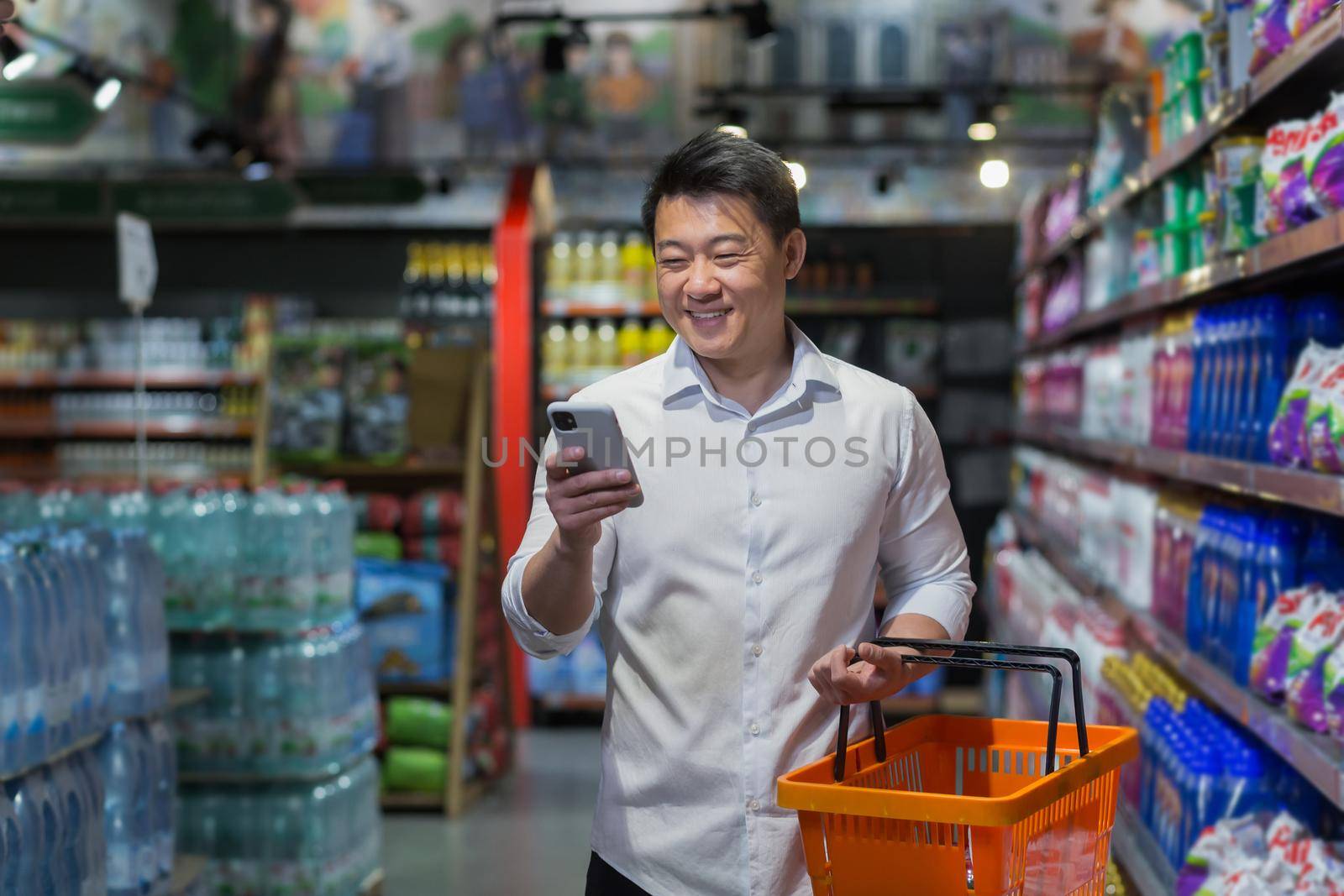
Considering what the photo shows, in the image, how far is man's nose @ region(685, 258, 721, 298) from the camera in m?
1.86

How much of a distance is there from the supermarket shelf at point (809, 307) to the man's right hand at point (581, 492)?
5.72 m

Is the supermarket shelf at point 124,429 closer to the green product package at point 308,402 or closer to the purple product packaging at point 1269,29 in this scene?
the green product package at point 308,402

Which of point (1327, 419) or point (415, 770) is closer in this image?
point (1327, 419)

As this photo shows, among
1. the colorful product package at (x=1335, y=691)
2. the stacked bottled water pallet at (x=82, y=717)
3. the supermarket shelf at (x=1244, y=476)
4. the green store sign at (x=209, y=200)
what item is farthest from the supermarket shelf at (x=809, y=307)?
the colorful product package at (x=1335, y=691)

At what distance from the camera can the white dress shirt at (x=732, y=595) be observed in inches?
75.1

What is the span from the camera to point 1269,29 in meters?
2.51

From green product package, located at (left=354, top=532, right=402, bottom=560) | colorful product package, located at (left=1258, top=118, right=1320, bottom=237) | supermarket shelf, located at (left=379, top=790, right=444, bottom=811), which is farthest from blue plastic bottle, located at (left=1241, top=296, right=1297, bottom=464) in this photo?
supermarket shelf, located at (left=379, top=790, right=444, bottom=811)

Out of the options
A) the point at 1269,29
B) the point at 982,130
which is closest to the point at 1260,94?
the point at 1269,29

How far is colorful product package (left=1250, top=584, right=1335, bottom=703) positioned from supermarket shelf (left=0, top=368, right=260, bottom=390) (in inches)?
287

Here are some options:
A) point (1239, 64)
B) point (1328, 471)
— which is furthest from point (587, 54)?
point (1328, 471)

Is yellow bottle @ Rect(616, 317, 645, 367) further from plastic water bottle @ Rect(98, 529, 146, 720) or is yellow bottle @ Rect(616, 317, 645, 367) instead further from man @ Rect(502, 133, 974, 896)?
man @ Rect(502, 133, 974, 896)

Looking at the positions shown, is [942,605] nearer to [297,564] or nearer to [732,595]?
[732,595]

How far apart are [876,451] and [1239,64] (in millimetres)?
1358

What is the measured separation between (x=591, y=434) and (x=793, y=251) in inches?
19.0
